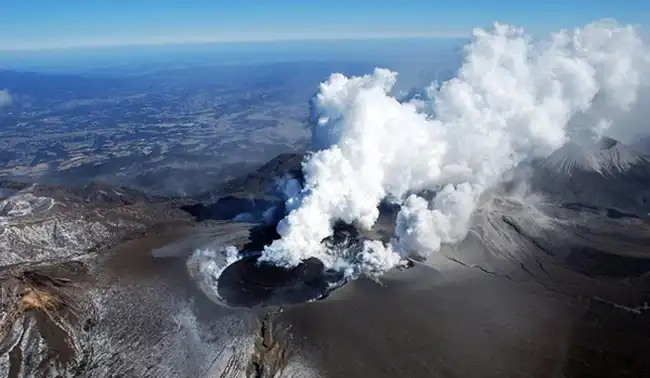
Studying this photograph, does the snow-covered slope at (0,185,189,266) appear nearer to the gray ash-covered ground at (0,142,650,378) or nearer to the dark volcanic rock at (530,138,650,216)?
the gray ash-covered ground at (0,142,650,378)

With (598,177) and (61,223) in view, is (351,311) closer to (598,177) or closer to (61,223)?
(61,223)

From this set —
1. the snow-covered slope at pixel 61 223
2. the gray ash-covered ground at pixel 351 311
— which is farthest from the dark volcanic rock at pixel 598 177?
the snow-covered slope at pixel 61 223

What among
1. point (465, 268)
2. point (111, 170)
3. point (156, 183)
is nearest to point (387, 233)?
point (465, 268)

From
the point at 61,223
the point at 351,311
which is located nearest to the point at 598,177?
the point at 351,311

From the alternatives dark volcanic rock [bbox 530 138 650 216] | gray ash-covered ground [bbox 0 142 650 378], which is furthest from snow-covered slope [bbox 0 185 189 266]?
dark volcanic rock [bbox 530 138 650 216]

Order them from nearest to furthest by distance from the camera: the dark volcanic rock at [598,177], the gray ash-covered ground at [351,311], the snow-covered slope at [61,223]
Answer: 1. the gray ash-covered ground at [351,311]
2. the snow-covered slope at [61,223]
3. the dark volcanic rock at [598,177]

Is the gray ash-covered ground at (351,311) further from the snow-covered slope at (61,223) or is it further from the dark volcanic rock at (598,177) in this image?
the dark volcanic rock at (598,177)

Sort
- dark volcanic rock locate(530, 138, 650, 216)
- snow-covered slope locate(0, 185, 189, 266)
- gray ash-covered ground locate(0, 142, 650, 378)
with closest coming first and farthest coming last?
gray ash-covered ground locate(0, 142, 650, 378) < snow-covered slope locate(0, 185, 189, 266) < dark volcanic rock locate(530, 138, 650, 216)

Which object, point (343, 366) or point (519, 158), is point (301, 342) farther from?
point (519, 158)
